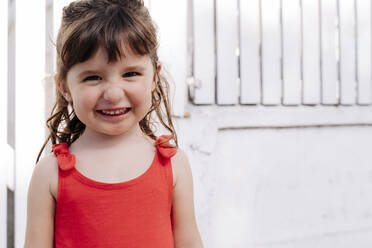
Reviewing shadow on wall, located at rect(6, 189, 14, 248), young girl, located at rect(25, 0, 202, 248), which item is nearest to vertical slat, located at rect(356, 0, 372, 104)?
young girl, located at rect(25, 0, 202, 248)

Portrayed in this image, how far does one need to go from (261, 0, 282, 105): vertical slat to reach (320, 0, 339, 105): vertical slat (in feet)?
1.24

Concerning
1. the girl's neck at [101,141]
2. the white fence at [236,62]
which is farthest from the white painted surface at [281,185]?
the girl's neck at [101,141]

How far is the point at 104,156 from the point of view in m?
1.23

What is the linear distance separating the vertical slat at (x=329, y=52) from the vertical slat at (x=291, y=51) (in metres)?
0.22

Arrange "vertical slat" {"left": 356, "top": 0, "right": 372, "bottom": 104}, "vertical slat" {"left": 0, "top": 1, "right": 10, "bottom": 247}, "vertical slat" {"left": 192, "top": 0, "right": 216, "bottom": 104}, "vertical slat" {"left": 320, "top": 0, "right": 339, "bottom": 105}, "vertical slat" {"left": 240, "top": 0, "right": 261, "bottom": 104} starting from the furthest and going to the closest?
"vertical slat" {"left": 356, "top": 0, "right": 372, "bottom": 104}, "vertical slat" {"left": 320, "top": 0, "right": 339, "bottom": 105}, "vertical slat" {"left": 240, "top": 0, "right": 261, "bottom": 104}, "vertical slat" {"left": 192, "top": 0, "right": 216, "bottom": 104}, "vertical slat" {"left": 0, "top": 1, "right": 10, "bottom": 247}

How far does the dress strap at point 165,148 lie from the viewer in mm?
1278

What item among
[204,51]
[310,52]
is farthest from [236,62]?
[310,52]

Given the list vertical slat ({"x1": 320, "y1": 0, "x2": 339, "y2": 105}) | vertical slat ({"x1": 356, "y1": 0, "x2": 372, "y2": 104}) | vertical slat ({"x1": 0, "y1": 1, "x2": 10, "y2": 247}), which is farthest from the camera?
vertical slat ({"x1": 356, "y1": 0, "x2": 372, "y2": 104})

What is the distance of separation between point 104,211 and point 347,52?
236cm

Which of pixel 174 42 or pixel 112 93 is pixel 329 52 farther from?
pixel 112 93

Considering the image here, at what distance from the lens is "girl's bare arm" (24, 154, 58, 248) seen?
118cm

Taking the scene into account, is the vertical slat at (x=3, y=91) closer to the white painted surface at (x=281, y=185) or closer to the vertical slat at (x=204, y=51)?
the white painted surface at (x=281, y=185)

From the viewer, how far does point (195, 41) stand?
93.5 inches

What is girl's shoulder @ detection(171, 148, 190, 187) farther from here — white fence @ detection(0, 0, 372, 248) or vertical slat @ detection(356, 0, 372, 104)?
vertical slat @ detection(356, 0, 372, 104)
